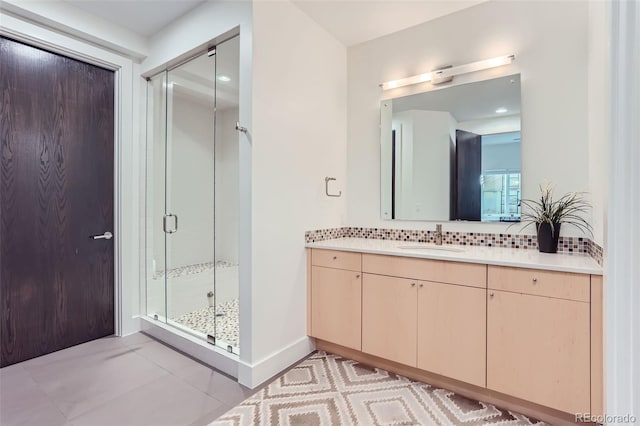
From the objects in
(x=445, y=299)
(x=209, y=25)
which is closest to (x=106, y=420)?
(x=445, y=299)

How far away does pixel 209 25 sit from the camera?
2.22 m

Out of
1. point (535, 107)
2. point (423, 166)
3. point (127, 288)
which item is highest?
point (535, 107)

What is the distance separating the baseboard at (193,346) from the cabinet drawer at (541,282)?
174cm

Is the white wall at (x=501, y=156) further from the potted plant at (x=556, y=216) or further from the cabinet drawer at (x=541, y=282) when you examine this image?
the cabinet drawer at (x=541, y=282)

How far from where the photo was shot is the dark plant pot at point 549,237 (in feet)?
6.31

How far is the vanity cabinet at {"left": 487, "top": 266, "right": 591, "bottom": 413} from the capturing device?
59.0 inches

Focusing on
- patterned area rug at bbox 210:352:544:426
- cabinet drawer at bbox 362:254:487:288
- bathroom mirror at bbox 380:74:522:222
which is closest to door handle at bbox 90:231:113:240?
patterned area rug at bbox 210:352:544:426

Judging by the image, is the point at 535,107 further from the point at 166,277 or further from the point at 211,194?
the point at 166,277

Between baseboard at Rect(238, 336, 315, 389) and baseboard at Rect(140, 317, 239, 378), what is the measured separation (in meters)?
0.12

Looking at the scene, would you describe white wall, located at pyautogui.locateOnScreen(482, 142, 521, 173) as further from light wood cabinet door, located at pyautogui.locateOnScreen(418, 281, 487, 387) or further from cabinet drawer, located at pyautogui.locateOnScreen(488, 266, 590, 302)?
light wood cabinet door, located at pyautogui.locateOnScreen(418, 281, 487, 387)

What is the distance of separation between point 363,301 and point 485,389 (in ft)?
2.88

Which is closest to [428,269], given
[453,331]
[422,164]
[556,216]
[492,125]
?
[453,331]

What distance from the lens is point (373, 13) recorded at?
2377 mm

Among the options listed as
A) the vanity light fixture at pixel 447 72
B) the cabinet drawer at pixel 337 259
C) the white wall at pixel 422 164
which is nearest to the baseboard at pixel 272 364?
the cabinet drawer at pixel 337 259
